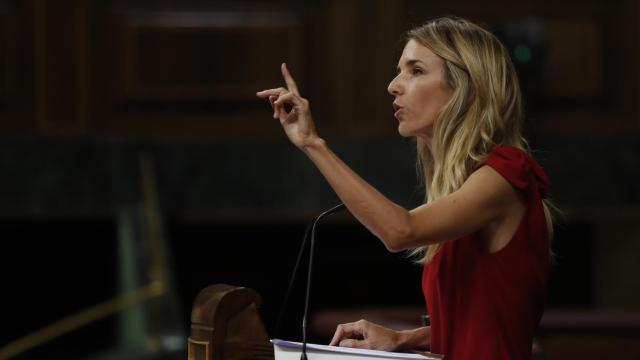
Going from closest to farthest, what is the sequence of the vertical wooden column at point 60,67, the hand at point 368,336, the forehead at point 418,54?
1. the hand at point 368,336
2. the forehead at point 418,54
3. the vertical wooden column at point 60,67

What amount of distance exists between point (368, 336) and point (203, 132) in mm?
3257

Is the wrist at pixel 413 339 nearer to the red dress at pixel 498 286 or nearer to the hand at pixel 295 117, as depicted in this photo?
the red dress at pixel 498 286

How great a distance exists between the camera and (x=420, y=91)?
6.17ft

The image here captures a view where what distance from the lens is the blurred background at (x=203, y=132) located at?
481cm

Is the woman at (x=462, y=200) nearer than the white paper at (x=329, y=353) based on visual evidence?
No

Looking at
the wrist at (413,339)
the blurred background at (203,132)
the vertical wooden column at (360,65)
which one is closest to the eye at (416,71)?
the wrist at (413,339)

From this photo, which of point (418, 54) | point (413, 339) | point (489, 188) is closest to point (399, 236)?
point (489, 188)

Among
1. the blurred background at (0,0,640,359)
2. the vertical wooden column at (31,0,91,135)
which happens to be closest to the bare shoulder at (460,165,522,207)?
the blurred background at (0,0,640,359)

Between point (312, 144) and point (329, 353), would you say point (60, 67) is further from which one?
point (329, 353)

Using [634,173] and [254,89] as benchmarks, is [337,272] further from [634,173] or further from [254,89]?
[634,173]

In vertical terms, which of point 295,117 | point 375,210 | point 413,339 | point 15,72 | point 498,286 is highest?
point 15,72

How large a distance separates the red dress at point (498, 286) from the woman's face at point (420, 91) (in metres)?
0.15

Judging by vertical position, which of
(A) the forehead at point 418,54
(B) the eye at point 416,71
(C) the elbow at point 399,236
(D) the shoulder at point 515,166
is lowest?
(C) the elbow at point 399,236

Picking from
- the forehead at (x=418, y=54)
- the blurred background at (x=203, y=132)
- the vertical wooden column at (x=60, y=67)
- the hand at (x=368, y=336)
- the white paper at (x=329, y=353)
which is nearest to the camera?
the white paper at (x=329, y=353)
